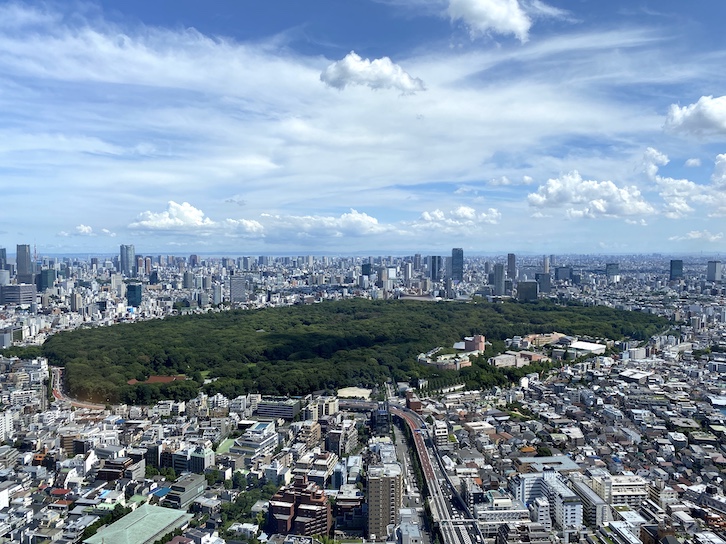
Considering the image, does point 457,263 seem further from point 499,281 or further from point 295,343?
point 295,343

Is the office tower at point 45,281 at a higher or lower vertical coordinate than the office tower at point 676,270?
lower

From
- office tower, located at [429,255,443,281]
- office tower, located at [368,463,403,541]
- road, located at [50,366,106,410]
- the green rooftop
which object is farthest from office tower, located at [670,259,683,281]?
the green rooftop

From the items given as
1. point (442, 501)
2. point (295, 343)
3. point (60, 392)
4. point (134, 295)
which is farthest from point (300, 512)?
point (134, 295)

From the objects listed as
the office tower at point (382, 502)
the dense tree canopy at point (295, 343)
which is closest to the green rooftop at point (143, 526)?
the office tower at point (382, 502)

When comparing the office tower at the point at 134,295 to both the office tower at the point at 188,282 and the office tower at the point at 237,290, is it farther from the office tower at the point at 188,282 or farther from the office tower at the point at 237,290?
the office tower at the point at 188,282

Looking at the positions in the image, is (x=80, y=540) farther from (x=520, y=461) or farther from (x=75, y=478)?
(x=520, y=461)

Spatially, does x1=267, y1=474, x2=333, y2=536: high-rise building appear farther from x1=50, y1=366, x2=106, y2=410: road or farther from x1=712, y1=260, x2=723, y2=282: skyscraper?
A: x1=712, y1=260, x2=723, y2=282: skyscraper
